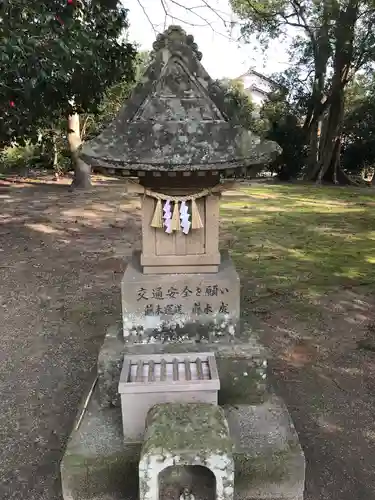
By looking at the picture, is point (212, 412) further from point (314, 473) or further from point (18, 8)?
point (18, 8)

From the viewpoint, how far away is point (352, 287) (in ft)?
25.6

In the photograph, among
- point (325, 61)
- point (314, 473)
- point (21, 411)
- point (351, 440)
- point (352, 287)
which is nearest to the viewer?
point (314, 473)

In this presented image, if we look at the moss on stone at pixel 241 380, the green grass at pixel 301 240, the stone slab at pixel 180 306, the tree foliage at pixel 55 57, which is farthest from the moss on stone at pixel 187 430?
the green grass at pixel 301 240

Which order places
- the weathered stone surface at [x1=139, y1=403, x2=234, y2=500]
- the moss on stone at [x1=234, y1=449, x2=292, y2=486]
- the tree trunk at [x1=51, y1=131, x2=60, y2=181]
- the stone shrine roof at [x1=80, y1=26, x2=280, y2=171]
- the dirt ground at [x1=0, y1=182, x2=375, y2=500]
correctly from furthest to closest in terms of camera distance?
1. the tree trunk at [x1=51, y1=131, x2=60, y2=181]
2. the dirt ground at [x1=0, y1=182, x2=375, y2=500]
3. the stone shrine roof at [x1=80, y1=26, x2=280, y2=171]
4. the moss on stone at [x1=234, y1=449, x2=292, y2=486]
5. the weathered stone surface at [x1=139, y1=403, x2=234, y2=500]

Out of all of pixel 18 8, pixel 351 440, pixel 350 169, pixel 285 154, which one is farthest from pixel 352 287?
pixel 350 169

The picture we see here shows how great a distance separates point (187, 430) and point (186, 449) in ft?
0.52

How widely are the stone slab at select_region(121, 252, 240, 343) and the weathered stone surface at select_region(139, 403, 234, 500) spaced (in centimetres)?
117

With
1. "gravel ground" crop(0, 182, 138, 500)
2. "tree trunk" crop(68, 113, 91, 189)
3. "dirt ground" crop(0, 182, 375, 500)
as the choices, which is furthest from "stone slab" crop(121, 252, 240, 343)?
"tree trunk" crop(68, 113, 91, 189)

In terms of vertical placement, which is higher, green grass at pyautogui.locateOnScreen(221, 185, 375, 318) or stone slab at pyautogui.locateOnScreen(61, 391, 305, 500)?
green grass at pyautogui.locateOnScreen(221, 185, 375, 318)

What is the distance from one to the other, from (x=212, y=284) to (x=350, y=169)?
2098 cm

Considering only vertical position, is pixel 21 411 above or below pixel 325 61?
below

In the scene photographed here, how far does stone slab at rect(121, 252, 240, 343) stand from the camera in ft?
14.0

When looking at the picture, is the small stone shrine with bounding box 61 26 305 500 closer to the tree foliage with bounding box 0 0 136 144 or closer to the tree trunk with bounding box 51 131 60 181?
the tree foliage with bounding box 0 0 136 144

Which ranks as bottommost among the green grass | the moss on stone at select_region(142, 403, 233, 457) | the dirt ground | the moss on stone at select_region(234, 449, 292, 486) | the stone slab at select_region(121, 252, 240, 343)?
the dirt ground
